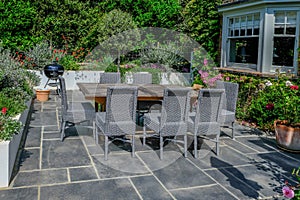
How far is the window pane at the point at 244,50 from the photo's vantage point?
23.5 feet

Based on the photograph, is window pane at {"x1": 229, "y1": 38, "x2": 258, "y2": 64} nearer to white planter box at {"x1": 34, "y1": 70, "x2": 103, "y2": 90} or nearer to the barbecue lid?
white planter box at {"x1": 34, "y1": 70, "x2": 103, "y2": 90}

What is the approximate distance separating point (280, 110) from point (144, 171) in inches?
117

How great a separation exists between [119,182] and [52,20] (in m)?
8.79

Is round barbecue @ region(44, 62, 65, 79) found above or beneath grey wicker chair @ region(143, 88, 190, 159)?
above

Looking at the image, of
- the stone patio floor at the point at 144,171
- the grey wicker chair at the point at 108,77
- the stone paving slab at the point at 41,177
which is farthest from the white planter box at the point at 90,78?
the stone paving slab at the point at 41,177

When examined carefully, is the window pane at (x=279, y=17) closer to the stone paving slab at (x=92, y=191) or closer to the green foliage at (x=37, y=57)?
the stone paving slab at (x=92, y=191)

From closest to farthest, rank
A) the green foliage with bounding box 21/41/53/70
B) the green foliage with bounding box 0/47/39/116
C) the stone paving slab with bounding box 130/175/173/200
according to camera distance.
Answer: the stone paving slab with bounding box 130/175/173/200 → the green foliage with bounding box 0/47/39/116 → the green foliage with bounding box 21/41/53/70

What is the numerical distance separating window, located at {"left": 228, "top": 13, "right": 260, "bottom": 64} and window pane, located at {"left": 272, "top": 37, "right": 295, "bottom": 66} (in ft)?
1.56

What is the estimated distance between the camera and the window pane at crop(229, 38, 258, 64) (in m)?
7.18

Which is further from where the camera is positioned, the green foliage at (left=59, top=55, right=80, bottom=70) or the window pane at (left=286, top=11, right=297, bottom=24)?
the green foliage at (left=59, top=55, right=80, bottom=70)

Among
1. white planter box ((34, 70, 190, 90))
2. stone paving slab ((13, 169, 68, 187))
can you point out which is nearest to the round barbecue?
white planter box ((34, 70, 190, 90))

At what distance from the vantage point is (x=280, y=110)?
17.6 feet

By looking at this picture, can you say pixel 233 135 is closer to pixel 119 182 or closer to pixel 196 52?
pixel 119 182

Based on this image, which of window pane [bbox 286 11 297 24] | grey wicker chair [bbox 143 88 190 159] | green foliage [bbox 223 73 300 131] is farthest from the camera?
window pane [bbox 286 11 297 24]
